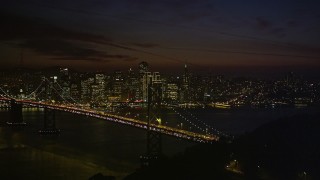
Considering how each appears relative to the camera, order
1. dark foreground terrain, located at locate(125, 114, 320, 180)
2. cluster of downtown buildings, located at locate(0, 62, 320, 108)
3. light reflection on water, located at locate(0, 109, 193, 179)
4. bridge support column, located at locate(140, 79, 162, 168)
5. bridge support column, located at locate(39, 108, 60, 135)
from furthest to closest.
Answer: cluster of downtown buildings, located at locate(0, 62, 320, 108) < bridge support column, located at locate(39, 108, 60, 135) < bridge support column, located at locate(140, 79, 162, 168) < light reflection on water, located at locate(0, 109, 193, 179) < dark foreground terrain, located at locate(125, 114, 320, 180)

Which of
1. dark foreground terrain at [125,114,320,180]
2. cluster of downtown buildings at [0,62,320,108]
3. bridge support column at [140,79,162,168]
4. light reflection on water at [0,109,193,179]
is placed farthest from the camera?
cluster of downtown buildings at [0,62,320,108]

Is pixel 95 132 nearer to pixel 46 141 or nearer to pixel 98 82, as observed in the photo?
pixel 46 141

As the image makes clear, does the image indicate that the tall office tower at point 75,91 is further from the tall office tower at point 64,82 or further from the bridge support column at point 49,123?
the bridge support column at point 49,123

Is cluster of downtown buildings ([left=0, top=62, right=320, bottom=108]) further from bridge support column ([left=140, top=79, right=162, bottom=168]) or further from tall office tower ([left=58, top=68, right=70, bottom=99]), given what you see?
bridge support column ([left=140, top=79, right=162, bottom=168])

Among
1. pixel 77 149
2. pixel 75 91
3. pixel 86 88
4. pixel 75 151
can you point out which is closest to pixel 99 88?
pixel 86 88

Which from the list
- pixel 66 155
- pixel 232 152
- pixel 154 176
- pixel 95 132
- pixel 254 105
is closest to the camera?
pixel 154 176

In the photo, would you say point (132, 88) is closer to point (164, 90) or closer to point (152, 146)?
point (164, 90)

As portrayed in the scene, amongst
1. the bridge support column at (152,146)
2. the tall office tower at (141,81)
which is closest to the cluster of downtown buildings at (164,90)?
the tall office tower at (141,81)

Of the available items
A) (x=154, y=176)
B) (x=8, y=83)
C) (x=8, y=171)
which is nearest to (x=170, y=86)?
(x=8, y=83)

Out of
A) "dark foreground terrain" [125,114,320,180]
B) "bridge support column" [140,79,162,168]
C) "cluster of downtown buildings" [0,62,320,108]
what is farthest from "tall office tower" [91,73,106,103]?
"dark foreground terrain" [125,114,320,180]
